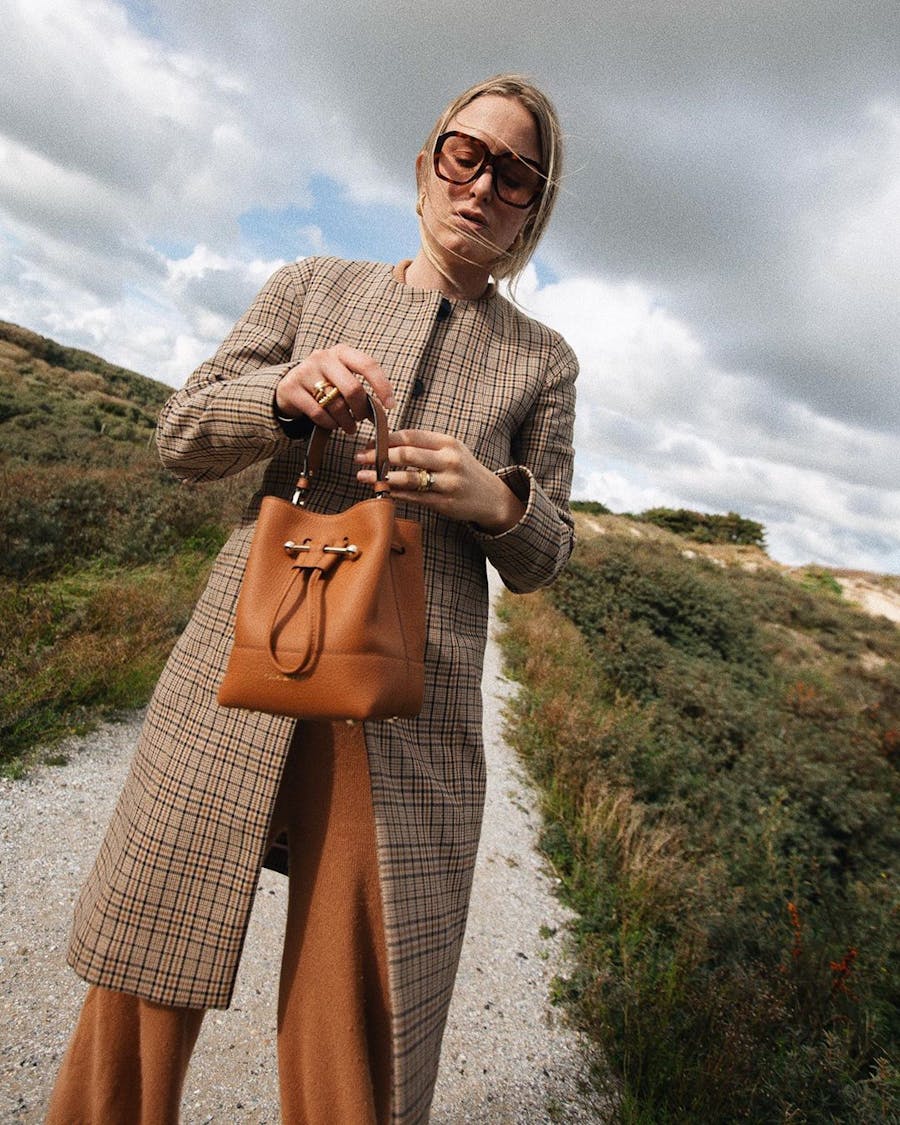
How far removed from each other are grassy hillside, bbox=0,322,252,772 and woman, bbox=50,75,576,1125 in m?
0.34

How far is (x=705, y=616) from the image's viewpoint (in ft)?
41.2

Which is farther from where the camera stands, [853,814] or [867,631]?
[867,631]

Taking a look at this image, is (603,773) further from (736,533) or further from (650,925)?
(736,533)

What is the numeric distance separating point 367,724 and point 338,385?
0.57 meters

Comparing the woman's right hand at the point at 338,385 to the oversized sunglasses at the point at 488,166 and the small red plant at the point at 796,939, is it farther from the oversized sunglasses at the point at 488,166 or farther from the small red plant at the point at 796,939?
the small red plant at the point at 796,939

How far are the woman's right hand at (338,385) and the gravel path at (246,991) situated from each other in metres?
2.31

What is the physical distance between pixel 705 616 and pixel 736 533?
80.7 ft

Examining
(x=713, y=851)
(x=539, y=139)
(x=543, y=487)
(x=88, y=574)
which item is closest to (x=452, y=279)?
(x=539, y=139)

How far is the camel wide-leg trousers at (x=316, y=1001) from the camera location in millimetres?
1132

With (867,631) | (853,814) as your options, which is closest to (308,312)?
(853,814)

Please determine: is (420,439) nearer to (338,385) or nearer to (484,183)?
(338,385)

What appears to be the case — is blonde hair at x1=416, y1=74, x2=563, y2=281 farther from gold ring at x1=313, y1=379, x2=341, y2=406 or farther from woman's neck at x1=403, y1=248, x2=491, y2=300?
gold ring at x1=313, y1=379, x2=341, y2=406

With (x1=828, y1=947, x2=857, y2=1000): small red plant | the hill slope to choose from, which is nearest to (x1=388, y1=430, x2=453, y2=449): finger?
(x1=828, y1=947, x2=857, y2=1000): small red plant

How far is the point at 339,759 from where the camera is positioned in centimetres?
120
